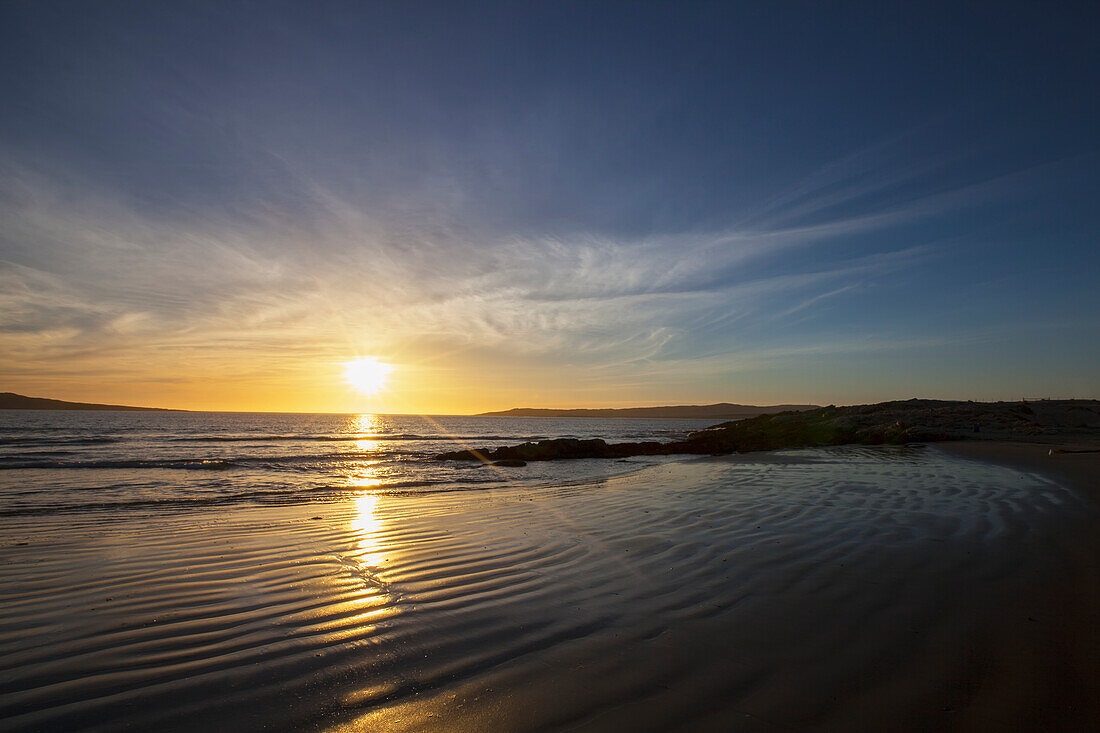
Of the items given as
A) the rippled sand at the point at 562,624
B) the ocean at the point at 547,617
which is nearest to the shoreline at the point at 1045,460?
the ocean at the point at 547,617

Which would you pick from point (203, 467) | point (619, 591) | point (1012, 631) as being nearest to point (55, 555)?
point (619, 591)

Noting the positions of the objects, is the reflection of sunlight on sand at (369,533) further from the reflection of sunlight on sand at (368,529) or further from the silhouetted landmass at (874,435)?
the silhouetted landmass at (874,435)

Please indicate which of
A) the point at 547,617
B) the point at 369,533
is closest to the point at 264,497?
the point at 369,533

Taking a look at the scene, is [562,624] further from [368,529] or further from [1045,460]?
[1045,460]

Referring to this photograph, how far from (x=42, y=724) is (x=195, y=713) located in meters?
0.79

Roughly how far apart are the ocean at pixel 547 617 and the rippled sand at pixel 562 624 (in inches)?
0.9

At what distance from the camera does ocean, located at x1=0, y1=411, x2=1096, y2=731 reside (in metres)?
2.95

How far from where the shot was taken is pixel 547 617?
440 centimetres

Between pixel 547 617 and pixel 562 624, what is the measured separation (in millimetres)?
209

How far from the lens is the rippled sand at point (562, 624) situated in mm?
2930

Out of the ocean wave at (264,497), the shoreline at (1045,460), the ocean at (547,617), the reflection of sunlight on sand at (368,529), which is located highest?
the shoreline at (1045,460)

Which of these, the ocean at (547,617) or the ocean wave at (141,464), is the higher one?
the ocean at (547,617)

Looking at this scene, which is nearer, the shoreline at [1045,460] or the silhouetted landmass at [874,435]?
the shoreline at [1045,460]

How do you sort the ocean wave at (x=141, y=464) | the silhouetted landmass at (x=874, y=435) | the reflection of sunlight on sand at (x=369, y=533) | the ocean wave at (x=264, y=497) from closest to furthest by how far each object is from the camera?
the reflection of sunlight on sand at (x=369, y=533)
the ocean wave at (x=264, y=497)
the ocean wave at (x=141, y=464)
the silhouetted landmass at (x=874, y=435)
